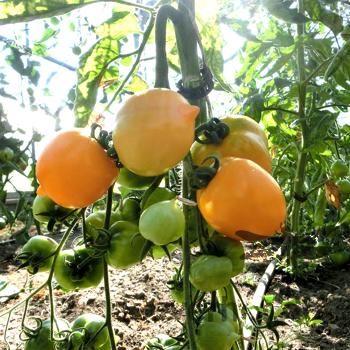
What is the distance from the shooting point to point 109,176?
0.33 meters

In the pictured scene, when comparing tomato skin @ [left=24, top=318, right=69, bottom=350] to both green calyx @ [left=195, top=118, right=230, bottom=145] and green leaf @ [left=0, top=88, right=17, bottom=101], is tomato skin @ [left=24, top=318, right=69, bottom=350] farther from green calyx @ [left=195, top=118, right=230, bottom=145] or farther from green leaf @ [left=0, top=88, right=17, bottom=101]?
green leaf @ [left=0, top=88, right=17, bottom=101]

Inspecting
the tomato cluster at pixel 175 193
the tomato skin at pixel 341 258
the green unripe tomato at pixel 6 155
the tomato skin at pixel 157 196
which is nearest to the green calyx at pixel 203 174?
the tomato cluster at pixel 175 193

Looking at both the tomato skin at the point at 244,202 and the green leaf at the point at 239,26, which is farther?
the green leaf at the point at 239,26

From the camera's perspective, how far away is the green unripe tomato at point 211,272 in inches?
11.5

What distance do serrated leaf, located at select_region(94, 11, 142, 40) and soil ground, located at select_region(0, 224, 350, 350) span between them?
835mm

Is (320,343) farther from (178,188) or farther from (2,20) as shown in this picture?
(2,20)

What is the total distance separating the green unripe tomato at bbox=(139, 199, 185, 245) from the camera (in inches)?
10.8

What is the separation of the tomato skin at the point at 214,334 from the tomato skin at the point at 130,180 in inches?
7.3

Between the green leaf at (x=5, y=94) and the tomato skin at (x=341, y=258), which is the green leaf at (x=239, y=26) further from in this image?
the green leaf at (x=5, y=94)

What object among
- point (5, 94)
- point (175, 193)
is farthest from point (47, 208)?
point (5, 94)

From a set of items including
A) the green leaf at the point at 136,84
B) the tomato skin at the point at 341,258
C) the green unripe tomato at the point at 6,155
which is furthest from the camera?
the green unripe tomato at the point at 6,155

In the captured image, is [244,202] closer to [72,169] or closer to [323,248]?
[72,169]

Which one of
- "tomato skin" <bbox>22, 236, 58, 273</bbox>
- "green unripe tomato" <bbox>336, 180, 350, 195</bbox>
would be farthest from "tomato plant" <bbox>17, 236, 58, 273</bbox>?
"green unripe tomato" <bbox>336, 180, 350, 195</bbox>

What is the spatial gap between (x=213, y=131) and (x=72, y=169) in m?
0.15
